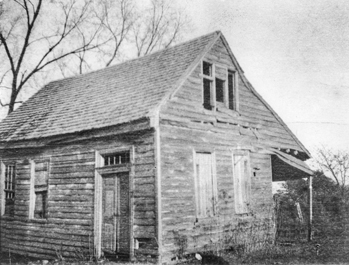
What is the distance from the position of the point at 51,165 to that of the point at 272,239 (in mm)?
7720

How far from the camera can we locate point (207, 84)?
1223 cm

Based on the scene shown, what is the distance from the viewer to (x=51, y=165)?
12500 millimetres

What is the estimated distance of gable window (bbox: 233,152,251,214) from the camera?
12.4m

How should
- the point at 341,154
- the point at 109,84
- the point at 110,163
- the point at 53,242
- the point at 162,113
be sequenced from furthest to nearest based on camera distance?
the point at 341,154 → the point at 109,84 → the point at 53,242 → the point at 110,163 → the point at 162,113

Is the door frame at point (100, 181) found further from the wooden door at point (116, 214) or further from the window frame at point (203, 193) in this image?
the window frame at point (203, 193)

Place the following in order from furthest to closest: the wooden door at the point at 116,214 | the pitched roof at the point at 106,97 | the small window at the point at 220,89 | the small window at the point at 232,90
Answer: the small window at the point at 232,90, the small window at the point at 220,89, the pitched roof at the point at 106,97, the wooden door at the point at 116,214

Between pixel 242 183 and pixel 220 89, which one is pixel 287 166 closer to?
pixel 242 183

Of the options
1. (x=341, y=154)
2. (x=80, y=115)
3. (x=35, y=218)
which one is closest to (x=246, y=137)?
(x=80, y=115)

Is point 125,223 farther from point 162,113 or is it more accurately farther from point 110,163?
point 162,113

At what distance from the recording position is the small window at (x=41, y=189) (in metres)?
12.7

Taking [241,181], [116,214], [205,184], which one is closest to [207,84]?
[205,184]

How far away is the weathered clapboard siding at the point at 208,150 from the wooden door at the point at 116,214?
1316 millimetres

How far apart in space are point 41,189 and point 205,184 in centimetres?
564

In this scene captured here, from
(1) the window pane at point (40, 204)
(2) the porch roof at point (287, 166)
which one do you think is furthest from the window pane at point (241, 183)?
(1) the window pane at point (40, 204)
